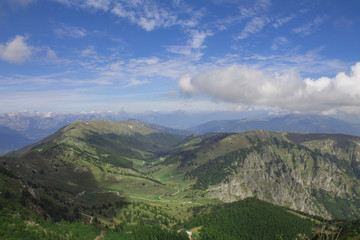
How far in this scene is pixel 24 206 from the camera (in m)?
101

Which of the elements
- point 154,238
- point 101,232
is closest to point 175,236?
point 154,238

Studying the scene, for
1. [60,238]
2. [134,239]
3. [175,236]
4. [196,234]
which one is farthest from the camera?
[196,234]

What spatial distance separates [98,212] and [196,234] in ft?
296

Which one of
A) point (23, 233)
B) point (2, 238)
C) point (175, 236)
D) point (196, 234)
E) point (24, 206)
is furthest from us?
point (196, 234)

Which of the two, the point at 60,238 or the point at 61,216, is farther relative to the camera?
the point at 61,216

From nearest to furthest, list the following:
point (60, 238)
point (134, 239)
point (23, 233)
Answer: point (23, 233), point (60, 238), point (134, 239)

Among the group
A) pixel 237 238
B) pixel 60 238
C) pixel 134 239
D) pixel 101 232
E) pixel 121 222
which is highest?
pixel 60 238

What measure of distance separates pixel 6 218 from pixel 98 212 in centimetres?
12717

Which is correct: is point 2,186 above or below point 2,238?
above

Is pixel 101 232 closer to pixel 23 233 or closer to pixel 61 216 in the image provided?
pixel 61 216

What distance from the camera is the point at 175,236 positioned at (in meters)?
155

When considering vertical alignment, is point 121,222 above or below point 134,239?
below

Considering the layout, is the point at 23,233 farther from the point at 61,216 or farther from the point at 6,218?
the point at 61,216

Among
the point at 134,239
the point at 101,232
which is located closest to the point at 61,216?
the point at 101,232
